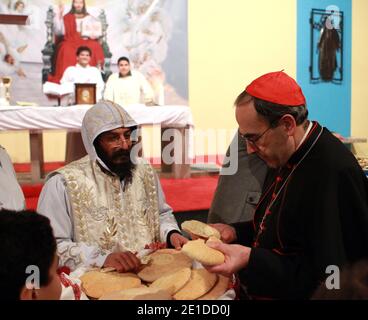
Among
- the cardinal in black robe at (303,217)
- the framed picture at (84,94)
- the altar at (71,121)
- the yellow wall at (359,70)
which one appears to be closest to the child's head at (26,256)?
the cardinal in black robe at (303,217)

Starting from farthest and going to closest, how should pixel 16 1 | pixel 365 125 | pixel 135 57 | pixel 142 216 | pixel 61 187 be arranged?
1. pixel 365 125
2. pixel 135 57
3. pixel 16 1
4. pixel 142 216
5. pixel 61 187

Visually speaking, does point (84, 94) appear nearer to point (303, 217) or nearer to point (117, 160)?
point (117, 160)

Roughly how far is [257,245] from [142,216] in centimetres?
104

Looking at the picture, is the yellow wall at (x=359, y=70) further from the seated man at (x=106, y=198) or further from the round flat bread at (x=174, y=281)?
the round flat bread at (x=174, y=281)

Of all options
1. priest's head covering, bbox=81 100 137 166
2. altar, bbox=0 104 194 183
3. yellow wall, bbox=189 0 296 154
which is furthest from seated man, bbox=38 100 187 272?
yellow wall, bbox=189 0 296 154

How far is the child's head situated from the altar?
4437 millimetres

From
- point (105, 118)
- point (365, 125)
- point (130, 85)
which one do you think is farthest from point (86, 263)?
point (365, 125)

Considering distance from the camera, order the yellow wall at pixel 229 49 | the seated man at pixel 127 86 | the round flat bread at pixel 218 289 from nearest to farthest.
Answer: the round flat bread at pixel 218 289 → the seated man at pixel 127 86 → the yellow wall at pixel 229 49

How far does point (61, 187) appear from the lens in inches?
109

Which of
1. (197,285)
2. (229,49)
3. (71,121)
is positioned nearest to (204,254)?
(197,285)

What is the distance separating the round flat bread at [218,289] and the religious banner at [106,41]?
18.1ft

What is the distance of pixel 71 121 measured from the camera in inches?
239

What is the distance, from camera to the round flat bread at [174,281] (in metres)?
1.92
